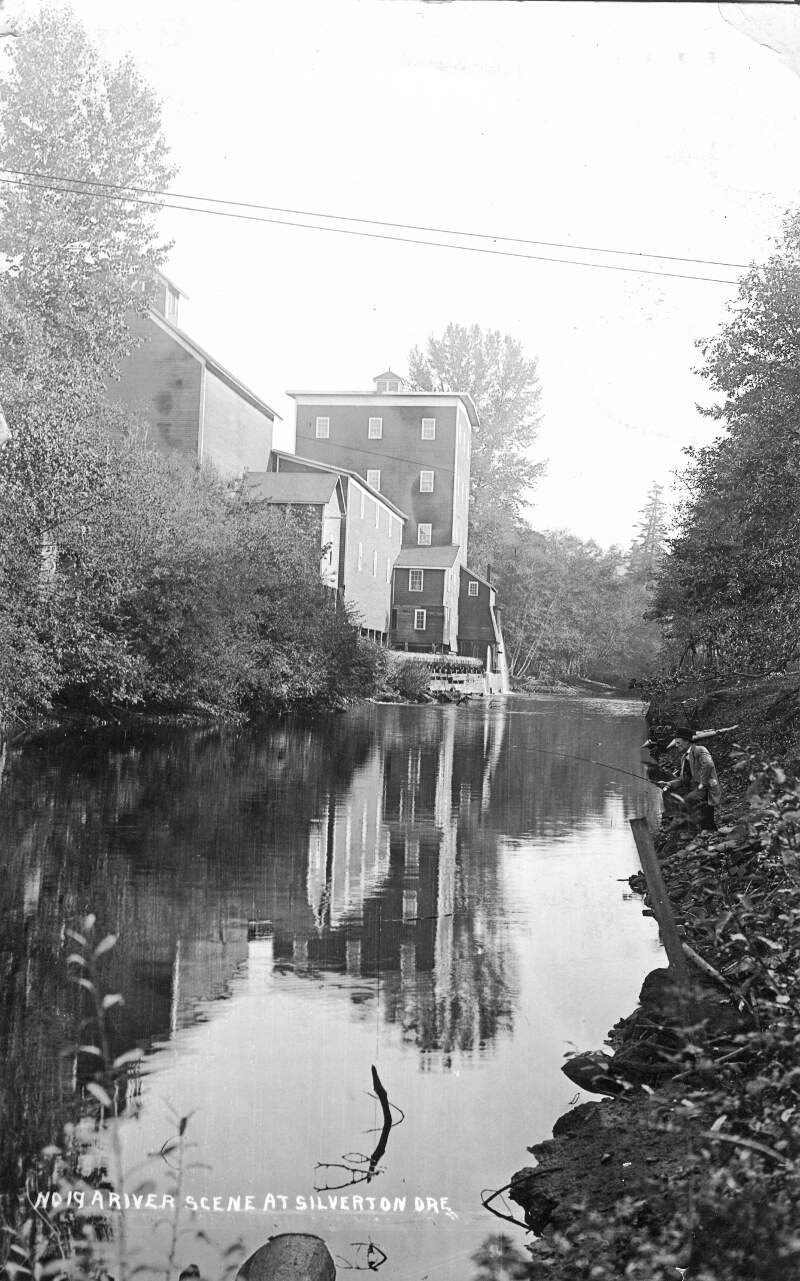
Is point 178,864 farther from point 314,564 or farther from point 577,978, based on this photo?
point 314,564

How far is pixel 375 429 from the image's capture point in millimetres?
56125

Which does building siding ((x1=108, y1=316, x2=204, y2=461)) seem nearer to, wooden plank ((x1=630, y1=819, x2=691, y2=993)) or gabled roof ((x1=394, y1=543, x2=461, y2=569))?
gabled roof ((x1=394, y1=543, x2=461, y2=569))

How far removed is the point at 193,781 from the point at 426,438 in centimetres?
3922

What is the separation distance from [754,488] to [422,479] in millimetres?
40781

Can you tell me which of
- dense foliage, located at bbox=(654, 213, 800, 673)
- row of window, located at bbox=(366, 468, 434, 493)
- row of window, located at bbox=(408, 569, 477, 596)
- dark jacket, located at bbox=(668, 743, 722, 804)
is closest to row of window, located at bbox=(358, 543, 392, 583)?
row of window, located at bbox=(408, 569, 477, 596)

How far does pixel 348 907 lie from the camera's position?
1150 centimetres

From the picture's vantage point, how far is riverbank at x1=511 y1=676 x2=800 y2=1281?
12.6 feet

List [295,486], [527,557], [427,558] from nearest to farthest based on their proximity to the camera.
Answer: [295,486]
[427,558]
[527,557]

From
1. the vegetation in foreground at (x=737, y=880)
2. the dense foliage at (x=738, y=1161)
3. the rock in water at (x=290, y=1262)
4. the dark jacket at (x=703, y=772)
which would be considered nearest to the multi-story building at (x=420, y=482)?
the vegetation in foreground at (x=737, y=880)

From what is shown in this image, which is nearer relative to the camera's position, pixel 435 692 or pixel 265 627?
pixel 265 627

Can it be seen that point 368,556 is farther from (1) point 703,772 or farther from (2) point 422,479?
(1) point 703,772

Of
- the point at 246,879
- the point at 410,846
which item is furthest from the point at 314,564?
the point at 246,879

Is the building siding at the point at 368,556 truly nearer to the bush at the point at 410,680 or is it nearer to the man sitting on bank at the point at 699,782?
the bush at the point at 410,680

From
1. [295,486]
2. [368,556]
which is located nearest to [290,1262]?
[295,486]
